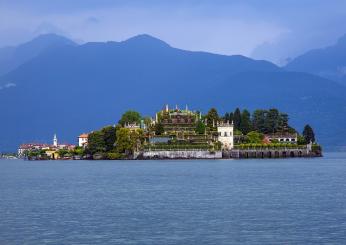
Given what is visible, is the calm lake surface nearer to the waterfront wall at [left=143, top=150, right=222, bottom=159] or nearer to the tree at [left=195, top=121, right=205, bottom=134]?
the waterfront wall at [left=143, top=150, right=222, bottom=159]

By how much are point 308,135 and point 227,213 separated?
5588 inches

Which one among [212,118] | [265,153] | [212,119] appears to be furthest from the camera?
[212,118]

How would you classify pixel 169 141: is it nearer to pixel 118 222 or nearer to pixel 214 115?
pixel 214 115

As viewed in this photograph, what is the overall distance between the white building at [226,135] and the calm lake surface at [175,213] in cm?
9159

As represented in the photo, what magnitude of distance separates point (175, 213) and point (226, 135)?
12363cm

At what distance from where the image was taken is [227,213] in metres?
55.8

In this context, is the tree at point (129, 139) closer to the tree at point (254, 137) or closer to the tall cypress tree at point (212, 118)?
the tall cypress tree at point (212, 118)

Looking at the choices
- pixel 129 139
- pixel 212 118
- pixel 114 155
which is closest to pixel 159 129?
pixel 129 139

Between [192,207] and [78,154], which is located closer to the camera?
[192,207]

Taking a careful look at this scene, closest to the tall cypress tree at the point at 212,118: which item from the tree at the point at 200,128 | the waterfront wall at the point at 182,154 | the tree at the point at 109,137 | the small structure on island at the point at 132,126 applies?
the tree at the point at 200,128

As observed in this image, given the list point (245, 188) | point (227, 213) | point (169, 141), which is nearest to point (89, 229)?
point (227, 213)

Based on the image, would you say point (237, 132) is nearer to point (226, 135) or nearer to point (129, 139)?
point (226, 135)

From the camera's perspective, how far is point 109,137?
593ft

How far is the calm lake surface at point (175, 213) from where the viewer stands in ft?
150
